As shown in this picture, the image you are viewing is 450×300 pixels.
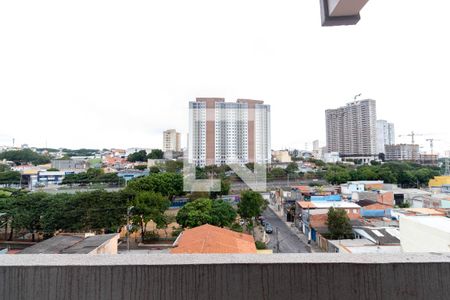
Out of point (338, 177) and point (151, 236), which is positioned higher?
point (338, 177)

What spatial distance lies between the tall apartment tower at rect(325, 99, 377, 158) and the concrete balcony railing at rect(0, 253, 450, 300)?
37.0 meters

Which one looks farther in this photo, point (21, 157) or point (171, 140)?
point (171, 140)

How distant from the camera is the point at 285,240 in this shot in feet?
32.0

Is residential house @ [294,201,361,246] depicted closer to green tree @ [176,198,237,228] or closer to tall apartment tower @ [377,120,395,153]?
green tree @ [176,198,237,228]

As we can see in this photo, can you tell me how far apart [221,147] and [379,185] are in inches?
431

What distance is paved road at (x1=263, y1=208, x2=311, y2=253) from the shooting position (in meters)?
8.54

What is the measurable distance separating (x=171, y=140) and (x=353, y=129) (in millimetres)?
28365

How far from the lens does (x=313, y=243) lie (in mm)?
9453

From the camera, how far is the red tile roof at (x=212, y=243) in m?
5.07

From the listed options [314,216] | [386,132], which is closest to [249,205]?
[314,216]

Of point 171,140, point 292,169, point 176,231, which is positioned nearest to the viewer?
point 176,231

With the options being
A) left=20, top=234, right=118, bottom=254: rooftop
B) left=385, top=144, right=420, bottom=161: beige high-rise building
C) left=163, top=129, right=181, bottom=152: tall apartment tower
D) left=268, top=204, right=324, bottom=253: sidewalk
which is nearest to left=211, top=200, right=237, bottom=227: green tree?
left=268, top=204, right=324, bottom=253: sidewalk

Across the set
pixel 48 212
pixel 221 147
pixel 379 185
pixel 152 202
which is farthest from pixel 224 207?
pixel 379 185

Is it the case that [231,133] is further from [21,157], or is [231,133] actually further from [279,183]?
[21,157]
